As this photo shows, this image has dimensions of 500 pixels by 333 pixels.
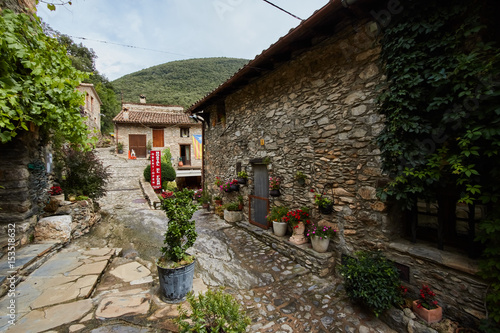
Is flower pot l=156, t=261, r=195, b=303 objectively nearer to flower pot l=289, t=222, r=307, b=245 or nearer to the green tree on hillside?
flower pot l=289, t=222, r=307, b=245

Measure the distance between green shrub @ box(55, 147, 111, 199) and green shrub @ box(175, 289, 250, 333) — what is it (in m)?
5.76

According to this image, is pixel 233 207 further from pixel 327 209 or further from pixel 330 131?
pixel 330 131

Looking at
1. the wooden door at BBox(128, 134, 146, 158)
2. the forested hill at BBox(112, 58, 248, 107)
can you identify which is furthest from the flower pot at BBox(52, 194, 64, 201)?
the forested hill at BBox(112, 58, 248, 107)

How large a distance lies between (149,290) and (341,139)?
147 inches

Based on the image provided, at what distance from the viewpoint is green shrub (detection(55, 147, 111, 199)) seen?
5852mm

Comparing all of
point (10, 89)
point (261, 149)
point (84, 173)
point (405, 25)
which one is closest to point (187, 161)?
point (84, 173)

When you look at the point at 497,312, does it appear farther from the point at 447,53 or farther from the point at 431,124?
the point at 447,53

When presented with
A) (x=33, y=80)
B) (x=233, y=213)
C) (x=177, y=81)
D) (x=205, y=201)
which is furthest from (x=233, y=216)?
(x=177, y=81)

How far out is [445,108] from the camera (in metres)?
2.40

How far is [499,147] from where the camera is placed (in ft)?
6.50

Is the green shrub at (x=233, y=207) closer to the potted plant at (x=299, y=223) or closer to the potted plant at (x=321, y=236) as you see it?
the potted plant at (x=299, y=223)

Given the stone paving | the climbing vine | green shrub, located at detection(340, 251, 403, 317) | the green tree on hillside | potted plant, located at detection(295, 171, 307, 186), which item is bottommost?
the stone paving

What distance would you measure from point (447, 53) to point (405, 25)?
62 centimetres

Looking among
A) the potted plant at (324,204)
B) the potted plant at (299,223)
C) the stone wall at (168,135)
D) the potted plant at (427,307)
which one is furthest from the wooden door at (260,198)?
the stone wall at (168,135)
